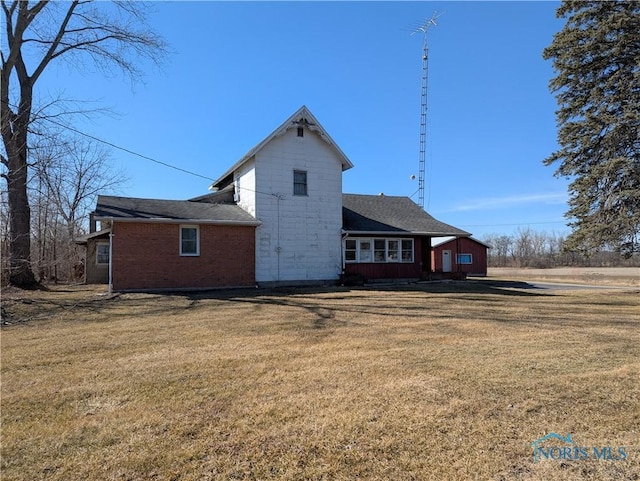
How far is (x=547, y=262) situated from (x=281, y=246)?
62201 mm

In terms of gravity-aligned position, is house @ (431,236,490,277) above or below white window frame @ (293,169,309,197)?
below

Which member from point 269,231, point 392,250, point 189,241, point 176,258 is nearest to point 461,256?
point 392,250

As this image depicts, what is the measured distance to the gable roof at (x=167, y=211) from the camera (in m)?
15.3

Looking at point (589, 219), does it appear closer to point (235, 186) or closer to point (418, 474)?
point (235, 186)

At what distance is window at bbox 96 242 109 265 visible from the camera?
23.2 metres

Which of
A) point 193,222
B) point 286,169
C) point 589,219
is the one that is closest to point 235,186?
point 286,169

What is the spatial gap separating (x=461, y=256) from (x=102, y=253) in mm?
28576

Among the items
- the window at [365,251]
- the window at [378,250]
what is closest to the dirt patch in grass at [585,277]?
the window at [378,250]

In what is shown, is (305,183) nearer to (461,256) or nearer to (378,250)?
(378,250)

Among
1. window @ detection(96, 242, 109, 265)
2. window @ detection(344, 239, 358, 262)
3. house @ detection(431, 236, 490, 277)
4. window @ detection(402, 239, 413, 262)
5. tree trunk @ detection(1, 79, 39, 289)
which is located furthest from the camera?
house @ detection(431, 236, 490, 277)

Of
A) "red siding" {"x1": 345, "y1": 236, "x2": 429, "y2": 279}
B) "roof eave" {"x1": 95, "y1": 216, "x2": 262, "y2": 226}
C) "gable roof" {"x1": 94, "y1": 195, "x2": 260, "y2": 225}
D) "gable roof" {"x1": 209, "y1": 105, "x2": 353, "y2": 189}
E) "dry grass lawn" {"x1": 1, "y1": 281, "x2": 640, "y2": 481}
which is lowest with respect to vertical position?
"dry grass lawn" {"x1": 1, "y1": 281, "x2": 640, "y2": 481}

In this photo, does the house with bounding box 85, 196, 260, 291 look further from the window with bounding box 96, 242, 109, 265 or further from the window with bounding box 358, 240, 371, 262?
the window with bounding box 96, 242, 109, 265

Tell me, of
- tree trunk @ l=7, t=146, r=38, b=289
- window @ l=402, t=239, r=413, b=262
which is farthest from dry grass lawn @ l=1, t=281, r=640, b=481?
window @ l=402, t=239, r=413, b=262

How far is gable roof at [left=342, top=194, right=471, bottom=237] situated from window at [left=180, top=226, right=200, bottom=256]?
6893mm
